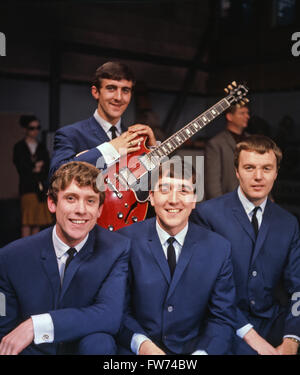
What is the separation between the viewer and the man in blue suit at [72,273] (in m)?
1.64

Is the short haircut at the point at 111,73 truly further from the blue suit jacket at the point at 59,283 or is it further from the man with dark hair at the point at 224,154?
the blue suit jacket at the point at 59,283

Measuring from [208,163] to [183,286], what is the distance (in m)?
0.68

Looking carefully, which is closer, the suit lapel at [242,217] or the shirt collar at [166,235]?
the shirt collar at [166,235]

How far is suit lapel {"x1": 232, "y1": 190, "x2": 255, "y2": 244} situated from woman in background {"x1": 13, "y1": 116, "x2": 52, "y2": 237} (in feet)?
3.07

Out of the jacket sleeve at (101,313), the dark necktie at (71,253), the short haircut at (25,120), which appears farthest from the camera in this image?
the short haircut at (25,120)

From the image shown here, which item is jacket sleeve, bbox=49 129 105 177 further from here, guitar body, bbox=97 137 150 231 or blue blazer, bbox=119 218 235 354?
blue blazer, bbox=119 218 235 354

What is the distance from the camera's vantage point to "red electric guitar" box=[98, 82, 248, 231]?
1.90 metres

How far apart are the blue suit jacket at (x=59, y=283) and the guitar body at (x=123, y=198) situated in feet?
0.69

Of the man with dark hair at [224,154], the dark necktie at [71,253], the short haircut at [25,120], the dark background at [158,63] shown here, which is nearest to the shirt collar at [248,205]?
the man with dark hair at [224,154]

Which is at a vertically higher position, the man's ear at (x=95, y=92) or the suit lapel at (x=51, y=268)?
the man's ear at (x=95, y=92)

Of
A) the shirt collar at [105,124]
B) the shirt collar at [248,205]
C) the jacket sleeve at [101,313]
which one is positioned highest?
the shirt collar at [105,124]

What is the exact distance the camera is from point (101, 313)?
163cm

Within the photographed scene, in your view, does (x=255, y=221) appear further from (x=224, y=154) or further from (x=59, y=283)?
(x=59, y=283)

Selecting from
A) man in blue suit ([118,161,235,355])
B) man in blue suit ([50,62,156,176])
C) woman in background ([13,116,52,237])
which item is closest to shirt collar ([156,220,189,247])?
Result: man in blue suit ([118,161,235,355])
